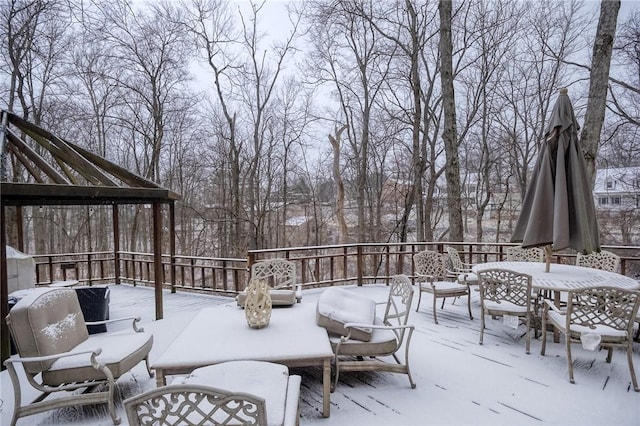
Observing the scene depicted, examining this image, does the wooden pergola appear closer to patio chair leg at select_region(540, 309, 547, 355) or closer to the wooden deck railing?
the wooden deck railing

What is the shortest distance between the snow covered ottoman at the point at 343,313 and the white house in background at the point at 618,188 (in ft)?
35.5

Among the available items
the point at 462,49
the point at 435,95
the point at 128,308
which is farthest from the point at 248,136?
the point at 128,308

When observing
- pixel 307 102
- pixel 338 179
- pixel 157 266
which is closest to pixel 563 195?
pixel 157 266

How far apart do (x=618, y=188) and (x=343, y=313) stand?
14186 mm

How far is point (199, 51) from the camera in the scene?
11859mm

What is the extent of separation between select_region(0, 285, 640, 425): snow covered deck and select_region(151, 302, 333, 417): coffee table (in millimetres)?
434

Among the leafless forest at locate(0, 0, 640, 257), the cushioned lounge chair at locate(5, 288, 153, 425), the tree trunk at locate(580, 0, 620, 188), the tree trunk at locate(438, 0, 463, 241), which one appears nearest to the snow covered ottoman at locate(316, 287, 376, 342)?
the cushioned lounge chair at locate(5, 288, 153, 425)

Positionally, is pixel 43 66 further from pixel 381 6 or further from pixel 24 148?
pixel 381 6

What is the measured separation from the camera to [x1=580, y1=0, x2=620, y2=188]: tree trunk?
17.2ft

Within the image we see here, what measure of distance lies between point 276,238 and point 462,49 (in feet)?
34.4

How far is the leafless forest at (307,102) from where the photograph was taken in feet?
31.9

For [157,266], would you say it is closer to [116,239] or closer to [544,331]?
[116,239]

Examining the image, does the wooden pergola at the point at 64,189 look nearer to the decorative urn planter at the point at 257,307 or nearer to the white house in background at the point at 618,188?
the decorative urn planter at the point at 257,307

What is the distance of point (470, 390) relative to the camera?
8.93 feet
